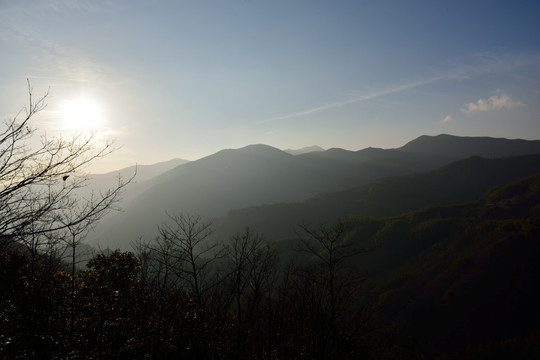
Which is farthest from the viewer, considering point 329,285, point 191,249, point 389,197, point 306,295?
point 389,197

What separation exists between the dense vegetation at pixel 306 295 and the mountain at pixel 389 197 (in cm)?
3696

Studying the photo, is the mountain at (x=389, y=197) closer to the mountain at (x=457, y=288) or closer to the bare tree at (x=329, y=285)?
the mountain at (x=457, y=288)

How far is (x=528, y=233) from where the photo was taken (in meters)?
54.3

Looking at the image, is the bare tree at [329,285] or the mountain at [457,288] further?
the mountain at [457,288]

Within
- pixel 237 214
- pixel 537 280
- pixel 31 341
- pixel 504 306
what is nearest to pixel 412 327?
pixel 504 306

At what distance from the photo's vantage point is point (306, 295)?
17.0 meters

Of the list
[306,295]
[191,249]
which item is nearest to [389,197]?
[306,295]

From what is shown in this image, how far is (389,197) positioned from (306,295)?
133m

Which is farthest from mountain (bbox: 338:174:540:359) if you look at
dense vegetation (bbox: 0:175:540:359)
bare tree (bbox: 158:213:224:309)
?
bare tree (bbox: 158:213:224:309)

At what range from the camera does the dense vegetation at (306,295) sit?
12.7m

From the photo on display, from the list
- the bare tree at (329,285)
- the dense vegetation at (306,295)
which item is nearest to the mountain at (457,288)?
the dense vegetation at (306,295)

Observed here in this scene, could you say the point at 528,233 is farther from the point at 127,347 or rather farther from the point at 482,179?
the point at 482,179

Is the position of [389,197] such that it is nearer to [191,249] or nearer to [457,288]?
[457,288]

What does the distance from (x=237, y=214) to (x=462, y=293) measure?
94548 millimetres
